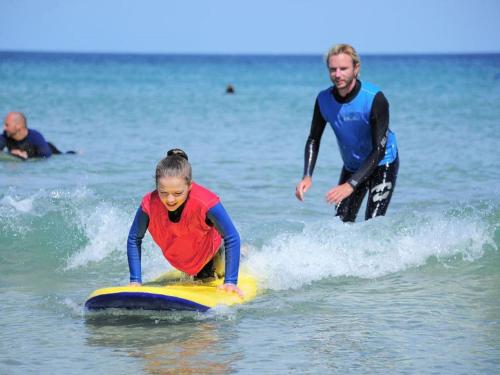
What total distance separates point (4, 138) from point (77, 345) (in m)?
9.64

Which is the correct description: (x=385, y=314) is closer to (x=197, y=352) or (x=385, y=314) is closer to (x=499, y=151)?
(x=197, y=352)

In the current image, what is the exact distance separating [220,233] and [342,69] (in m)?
1.61

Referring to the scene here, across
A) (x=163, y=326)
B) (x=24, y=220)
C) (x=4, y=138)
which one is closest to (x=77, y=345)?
(x=163, y=326)

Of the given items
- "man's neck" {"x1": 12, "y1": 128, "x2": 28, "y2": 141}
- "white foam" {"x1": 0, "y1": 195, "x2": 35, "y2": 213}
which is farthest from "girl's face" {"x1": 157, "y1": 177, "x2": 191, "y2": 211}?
"man's neck" {"x1": 12, "y1": 128, "x2": 28, "y2": 141}

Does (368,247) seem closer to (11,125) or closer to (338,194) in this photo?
(338,194)

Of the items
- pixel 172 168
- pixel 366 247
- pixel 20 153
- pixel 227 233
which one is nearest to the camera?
pixel 172 168

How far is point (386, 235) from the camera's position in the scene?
788 cm

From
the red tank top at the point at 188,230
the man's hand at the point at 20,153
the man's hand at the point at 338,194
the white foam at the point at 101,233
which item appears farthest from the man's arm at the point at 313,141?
the man's hand at the point at 20,153

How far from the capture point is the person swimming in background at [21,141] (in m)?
13.8

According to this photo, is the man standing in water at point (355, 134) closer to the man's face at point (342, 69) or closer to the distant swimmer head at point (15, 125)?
the man's face at point (342, 69)

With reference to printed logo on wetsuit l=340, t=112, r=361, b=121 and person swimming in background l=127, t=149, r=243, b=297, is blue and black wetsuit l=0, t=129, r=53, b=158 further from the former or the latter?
person swimming in background l=127, t=149, r=243, b=297

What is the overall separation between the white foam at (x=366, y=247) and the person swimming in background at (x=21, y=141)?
263 inches

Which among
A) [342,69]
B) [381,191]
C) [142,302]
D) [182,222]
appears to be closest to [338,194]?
[381,191]

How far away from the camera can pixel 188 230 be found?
5.74m
